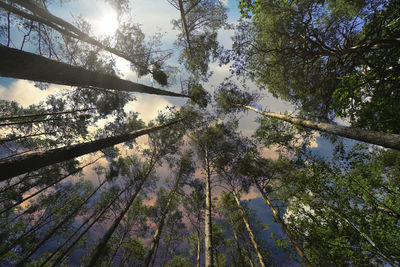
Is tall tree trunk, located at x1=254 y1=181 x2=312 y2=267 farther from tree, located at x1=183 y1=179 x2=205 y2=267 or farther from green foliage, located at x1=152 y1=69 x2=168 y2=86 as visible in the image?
green foliage, located at x1=152 y1=69 x2=168 y2=86

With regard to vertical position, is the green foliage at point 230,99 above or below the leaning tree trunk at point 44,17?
below

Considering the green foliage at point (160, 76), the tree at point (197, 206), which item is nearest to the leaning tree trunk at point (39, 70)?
the green foliage at point (160, 76)

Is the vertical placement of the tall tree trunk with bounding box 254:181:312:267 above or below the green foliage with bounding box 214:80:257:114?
below

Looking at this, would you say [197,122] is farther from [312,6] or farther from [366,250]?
[366,250]

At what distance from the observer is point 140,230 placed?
17.2 metres

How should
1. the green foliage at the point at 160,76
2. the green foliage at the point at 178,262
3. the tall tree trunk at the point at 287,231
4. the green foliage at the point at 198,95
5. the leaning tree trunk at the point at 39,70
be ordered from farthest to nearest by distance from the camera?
1. the green foliage at the point at 178,262
2. the green foliage at the point at 198,95
3. the green foliage at the point at 160,76
4. the tall tree trunk at the point at 287,231
5. the leaning tree trunk at the point at 39,70

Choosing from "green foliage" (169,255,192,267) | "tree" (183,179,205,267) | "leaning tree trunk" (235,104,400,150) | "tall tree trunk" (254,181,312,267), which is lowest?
"green foliage" (169,255,192,267)

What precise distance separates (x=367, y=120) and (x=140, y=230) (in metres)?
22.0

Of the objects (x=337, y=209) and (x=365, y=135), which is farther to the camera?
(x=337, y=209)

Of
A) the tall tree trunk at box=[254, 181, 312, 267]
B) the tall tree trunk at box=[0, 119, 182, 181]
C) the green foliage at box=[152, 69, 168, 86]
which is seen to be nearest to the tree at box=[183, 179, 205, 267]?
the tall tree trunk at box=[254, 181, 312, 267]

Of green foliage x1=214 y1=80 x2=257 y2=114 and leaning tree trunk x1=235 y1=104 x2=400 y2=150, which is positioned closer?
leaning tree trunk x1=235 y1=104 x2=400 y2=150

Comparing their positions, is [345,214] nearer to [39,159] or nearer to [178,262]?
[39,159]

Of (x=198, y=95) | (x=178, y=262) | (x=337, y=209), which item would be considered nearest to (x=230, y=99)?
(x=198, y=95)

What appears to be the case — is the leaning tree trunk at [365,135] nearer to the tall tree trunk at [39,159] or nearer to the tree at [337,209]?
the tree at [337,209]
